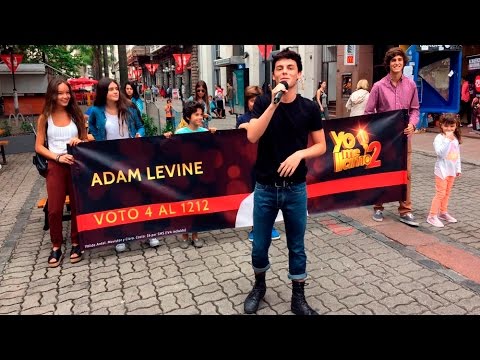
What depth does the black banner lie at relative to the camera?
4.45 m

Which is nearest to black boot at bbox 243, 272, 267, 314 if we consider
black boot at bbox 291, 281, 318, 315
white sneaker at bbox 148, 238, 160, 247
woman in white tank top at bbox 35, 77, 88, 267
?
black boot at bbox 291, 281, 318, 315

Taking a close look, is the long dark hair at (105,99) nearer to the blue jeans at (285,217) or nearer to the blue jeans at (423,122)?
the blue jeans at (285,217)

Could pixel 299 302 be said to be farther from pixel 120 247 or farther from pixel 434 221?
pixel 434 221

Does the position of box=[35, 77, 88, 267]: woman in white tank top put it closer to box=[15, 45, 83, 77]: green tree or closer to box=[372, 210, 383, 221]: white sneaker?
box=[372, 210, 383, 221]: white sneaker

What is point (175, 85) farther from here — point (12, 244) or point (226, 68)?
point (12, 244)

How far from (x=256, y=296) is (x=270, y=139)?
4.11 feet

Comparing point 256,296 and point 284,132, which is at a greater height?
point 284,132

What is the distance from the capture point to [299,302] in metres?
3.33

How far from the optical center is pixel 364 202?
5.31m

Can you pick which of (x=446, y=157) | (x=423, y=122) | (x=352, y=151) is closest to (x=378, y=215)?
(x=352, y=151)

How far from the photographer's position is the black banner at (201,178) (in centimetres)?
445
